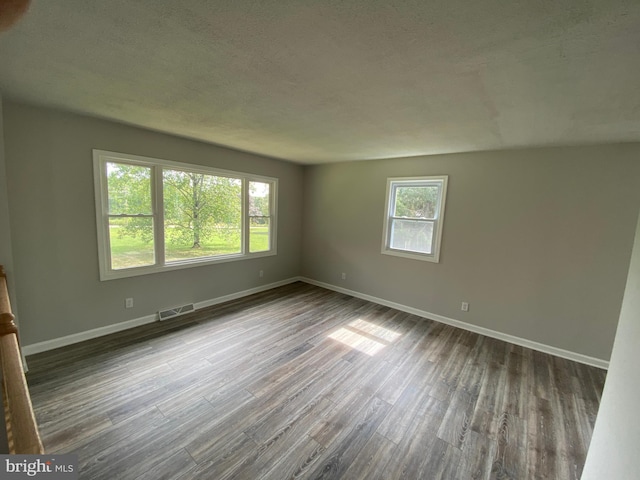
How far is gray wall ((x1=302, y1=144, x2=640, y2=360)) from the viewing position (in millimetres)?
2732

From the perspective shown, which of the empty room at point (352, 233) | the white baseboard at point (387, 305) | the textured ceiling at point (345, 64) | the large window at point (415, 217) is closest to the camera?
the textured ceiling at point (345, 64)

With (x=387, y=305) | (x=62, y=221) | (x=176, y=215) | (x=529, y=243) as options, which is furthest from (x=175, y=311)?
(x=529, y=243)

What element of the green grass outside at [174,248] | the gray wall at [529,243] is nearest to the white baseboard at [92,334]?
the green grass outside at [174,248]

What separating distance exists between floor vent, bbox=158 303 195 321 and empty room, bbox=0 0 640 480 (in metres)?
0.03

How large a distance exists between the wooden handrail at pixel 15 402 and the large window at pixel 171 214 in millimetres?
2256

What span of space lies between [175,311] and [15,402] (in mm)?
3107

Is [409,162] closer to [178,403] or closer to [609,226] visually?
[609,226]

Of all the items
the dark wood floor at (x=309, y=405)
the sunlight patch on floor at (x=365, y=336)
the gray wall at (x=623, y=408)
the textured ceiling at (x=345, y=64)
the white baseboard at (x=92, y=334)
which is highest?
the textured ceiling at (x=345, y=64)

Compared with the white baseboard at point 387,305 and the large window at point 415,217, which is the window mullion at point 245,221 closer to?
the white baseboard at point 387,305

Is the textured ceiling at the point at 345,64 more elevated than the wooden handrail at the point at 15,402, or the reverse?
the textured ceiling at the point at 345,64

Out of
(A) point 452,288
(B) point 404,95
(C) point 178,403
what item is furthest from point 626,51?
(C) point 178,403

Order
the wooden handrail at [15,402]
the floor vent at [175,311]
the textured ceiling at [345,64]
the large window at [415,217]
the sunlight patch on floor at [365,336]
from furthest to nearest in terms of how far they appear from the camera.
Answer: the large window at [415,217] → the floor vent at [175,311] → the sunlight patch on floor at [365,336] → the textured ceiling at [345,64] → the wooden handrail at [15,402]

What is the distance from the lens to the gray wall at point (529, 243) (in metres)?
2.73

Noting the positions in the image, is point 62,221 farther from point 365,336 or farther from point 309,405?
point 365,336
